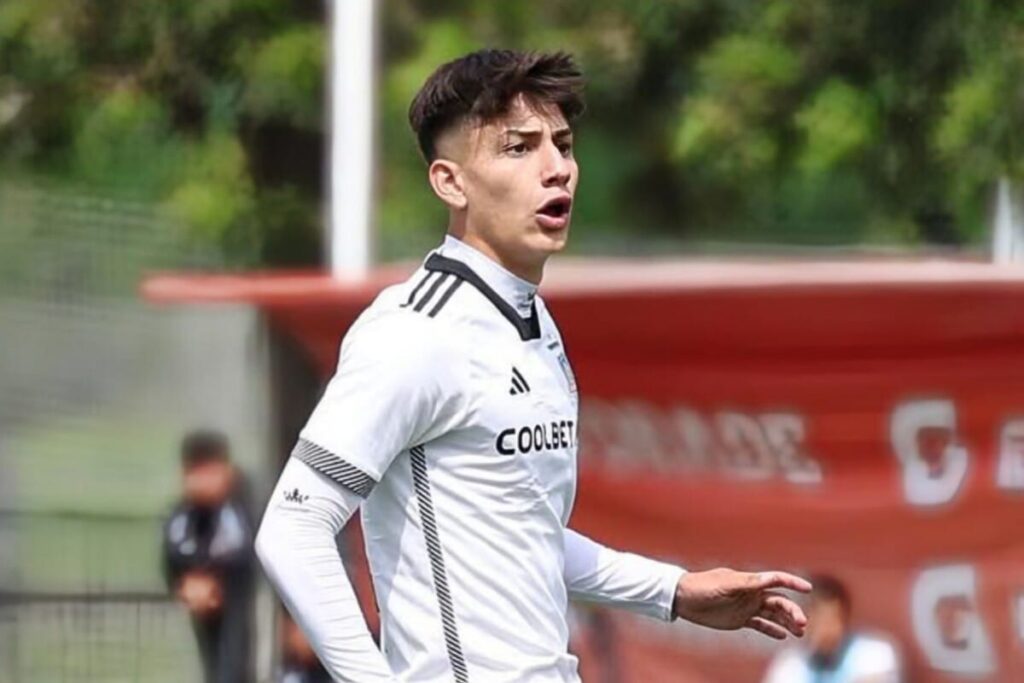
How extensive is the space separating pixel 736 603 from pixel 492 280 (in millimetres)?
660

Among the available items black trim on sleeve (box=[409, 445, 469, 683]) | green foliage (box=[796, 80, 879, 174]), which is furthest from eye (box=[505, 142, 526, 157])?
green foliage (box=[796, 80, 879, 174])

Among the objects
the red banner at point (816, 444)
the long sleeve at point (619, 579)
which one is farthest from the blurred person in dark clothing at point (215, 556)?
the long sleeve at point (619, 579)

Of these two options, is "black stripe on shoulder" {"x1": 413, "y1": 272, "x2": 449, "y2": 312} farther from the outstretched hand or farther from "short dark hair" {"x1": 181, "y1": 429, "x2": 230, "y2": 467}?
"short dark hair" {"x1": 181, "y1": 429, "x2": 230, "y2": 467}

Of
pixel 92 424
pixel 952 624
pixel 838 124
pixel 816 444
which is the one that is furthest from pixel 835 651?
pixel 92 424

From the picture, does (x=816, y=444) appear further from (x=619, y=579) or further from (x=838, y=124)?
(x=619, y=579)

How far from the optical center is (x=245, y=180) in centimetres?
806

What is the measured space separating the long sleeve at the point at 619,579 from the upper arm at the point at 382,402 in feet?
1.76

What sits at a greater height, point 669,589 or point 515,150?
point 515,150

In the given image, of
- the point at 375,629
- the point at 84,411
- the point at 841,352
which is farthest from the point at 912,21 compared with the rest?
the point at 84,411

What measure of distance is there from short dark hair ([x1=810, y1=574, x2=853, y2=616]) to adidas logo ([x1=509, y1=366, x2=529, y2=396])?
3.83 m

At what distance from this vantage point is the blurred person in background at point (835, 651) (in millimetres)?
7004

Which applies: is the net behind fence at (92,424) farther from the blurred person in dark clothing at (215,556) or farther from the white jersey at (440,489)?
the white jersey at (440,489)

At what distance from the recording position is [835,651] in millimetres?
7016

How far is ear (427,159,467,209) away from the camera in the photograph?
11.2 feet
